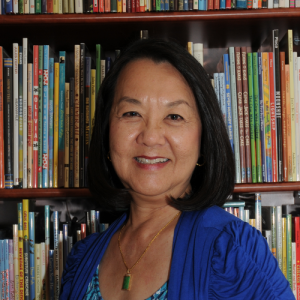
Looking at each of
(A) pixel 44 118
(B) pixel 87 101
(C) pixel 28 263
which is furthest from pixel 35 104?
(C) pixel 28 263

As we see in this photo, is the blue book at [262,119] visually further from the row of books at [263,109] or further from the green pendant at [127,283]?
the green pendant at [127,283]

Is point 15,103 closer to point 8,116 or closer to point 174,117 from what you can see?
point 8,116

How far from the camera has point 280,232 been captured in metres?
1.28

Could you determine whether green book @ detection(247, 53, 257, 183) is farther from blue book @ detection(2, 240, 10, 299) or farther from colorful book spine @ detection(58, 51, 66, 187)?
blue book @ detection(2, 240, 10, 299)

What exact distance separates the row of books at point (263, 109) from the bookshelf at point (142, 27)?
65mm

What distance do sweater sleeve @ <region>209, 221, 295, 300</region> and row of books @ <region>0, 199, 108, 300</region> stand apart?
0.75 metres

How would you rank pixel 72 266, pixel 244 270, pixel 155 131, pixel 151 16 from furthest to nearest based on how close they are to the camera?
pixel 151 16 < pixel 72 266 < pixel 155 131 < pixel 244 270

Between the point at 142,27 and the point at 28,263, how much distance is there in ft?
3.10

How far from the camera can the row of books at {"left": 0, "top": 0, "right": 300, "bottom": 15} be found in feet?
3.97

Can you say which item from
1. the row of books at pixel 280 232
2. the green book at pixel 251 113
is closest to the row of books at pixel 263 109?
the green book at pixel 251 113

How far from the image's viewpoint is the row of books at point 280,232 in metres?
1.26

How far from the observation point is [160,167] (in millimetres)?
849

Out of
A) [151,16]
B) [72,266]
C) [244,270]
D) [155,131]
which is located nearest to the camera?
[244,270]

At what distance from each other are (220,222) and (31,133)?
0.79 metres
